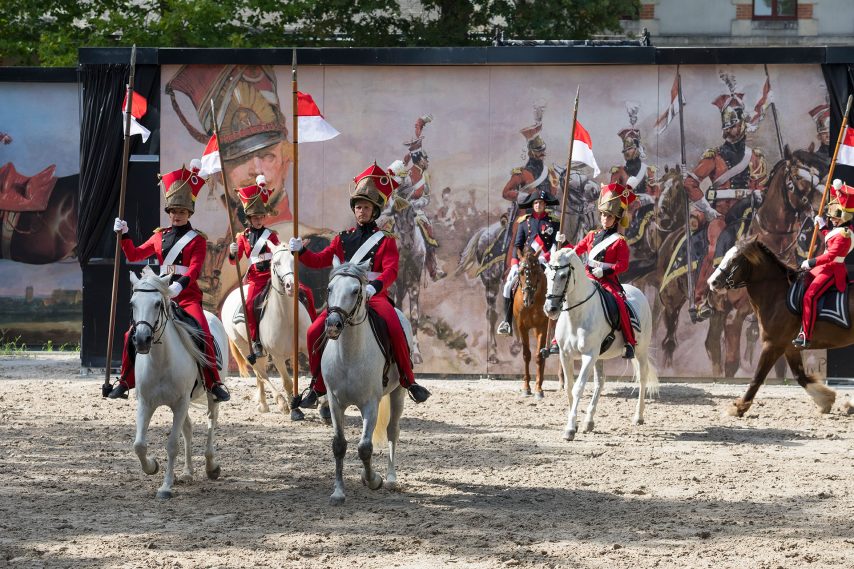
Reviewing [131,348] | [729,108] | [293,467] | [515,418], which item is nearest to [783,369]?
[729,108]

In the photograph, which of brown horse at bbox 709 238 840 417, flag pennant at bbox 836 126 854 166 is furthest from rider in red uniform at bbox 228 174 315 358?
flag pennant at bbox 836 126 854 166

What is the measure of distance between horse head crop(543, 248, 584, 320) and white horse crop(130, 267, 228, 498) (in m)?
4.43

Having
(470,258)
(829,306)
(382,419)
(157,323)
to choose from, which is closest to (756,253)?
(829,306)

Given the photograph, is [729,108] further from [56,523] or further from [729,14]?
[729,14]

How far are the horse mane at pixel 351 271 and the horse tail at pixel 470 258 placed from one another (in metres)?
9.86

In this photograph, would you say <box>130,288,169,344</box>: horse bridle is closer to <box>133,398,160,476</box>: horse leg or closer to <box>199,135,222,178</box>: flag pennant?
<box>133,398,160,476</box>: horse leg

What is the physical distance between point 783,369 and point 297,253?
10.7 m

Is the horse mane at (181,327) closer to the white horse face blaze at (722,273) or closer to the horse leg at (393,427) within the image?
the horse leg at (393,427)

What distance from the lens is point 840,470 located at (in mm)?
11945

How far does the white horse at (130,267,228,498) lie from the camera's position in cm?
971

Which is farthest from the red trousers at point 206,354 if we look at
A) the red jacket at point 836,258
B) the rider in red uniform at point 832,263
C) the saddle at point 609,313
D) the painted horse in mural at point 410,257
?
the painted horse in mural at point 410,257

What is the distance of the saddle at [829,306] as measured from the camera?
612 inches

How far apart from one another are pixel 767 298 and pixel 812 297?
0.54 m

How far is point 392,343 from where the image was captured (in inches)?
411
